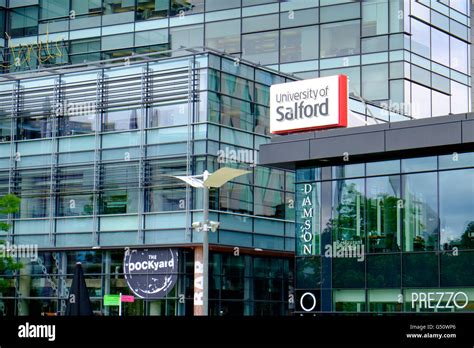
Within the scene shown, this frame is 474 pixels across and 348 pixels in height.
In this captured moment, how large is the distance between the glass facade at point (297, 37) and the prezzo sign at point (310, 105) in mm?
16590

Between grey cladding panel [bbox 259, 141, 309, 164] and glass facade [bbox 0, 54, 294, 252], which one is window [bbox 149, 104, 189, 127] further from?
grey cladding panel [bbox 259, 141, 309, 164]

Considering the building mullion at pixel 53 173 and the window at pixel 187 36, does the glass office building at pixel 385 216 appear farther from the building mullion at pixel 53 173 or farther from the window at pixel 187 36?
the window at pixel 187 36

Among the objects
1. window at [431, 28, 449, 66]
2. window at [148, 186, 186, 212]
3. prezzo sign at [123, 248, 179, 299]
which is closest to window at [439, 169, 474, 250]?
window at [148, 186, 186, 212]

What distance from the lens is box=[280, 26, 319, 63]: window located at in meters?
52.2

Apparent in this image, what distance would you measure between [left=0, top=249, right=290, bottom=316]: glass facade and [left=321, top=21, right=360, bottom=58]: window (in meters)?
12.8

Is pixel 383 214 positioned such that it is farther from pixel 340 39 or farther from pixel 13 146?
pixel 340 39

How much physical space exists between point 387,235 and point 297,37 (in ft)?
77.8

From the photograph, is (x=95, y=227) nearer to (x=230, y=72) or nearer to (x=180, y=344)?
(x=230, y=72)

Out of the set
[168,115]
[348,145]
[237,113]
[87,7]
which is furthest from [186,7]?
[348,145]

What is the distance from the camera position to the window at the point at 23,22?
2254 inches

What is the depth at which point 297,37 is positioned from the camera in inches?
2072

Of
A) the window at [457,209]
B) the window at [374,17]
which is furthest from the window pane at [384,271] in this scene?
the window at [374,17]

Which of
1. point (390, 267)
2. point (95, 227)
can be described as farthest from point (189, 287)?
point (390, 267)

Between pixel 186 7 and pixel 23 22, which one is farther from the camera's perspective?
pixel 23 22
